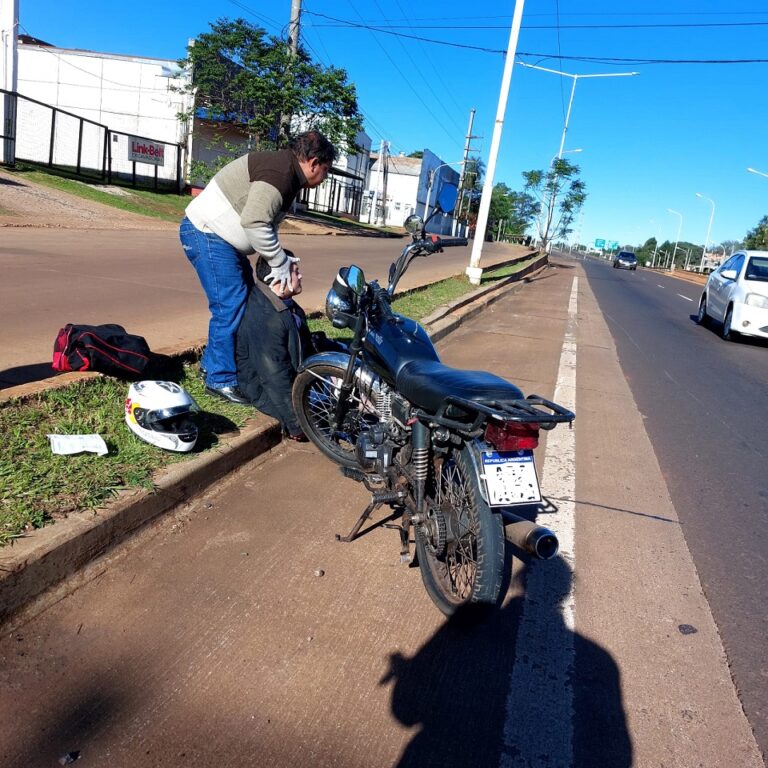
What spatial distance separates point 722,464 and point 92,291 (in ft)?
22.3

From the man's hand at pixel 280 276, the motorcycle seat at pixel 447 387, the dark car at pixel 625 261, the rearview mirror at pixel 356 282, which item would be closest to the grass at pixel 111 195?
the man's hand at pixel 280 276

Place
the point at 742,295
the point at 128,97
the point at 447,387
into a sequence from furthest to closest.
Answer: the point at 128,97 → the point at 742,295 → the point at 447,387

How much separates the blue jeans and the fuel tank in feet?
3.91

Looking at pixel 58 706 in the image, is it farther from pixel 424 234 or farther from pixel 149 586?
pixel 424 234

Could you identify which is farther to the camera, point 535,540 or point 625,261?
point 625,261

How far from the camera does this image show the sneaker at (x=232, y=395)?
178 inches

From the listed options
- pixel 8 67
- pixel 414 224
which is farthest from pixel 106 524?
pixel 8 67

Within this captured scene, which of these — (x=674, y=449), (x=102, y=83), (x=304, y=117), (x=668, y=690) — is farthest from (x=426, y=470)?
(x=102, y=83)

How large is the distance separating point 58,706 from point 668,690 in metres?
2.13

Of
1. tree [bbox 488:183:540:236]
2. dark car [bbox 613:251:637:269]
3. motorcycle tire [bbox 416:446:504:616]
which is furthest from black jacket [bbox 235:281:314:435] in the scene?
tree [bbox 488:183:540:236]

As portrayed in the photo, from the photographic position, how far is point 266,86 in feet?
85.1

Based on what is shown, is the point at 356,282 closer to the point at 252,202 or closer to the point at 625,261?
the point at 252,202

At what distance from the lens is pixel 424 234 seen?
3.93 meters

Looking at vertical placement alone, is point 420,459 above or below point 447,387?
below
